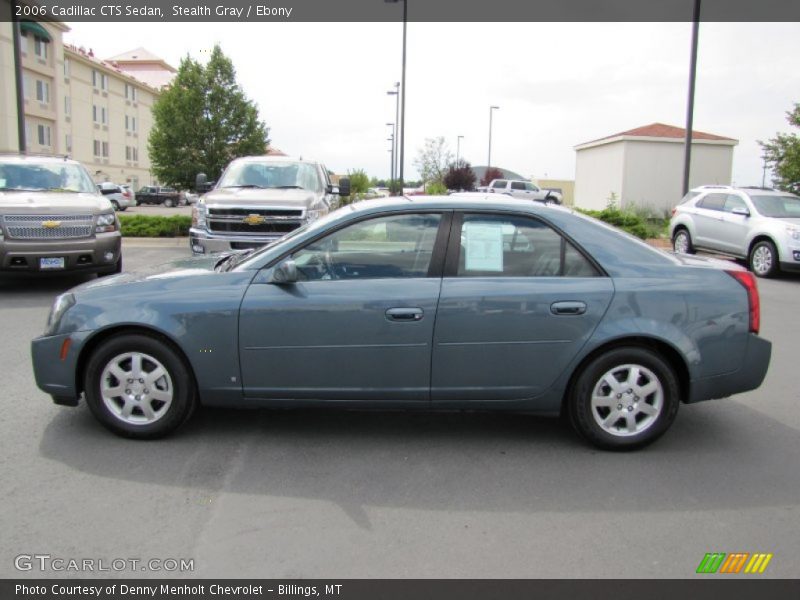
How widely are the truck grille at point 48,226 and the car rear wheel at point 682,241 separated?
12397 millimetres

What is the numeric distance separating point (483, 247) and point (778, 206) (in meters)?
12.0

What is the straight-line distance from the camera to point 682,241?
52.4ft

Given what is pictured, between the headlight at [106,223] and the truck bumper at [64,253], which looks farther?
the headlight at [106,223]

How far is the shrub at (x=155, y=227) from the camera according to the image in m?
17.1

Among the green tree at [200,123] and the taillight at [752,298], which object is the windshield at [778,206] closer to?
the taillight at [752,298]

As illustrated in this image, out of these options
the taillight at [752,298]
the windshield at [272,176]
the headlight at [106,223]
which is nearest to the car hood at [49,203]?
the headlight at [106,223]

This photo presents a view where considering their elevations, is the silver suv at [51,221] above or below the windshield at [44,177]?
below

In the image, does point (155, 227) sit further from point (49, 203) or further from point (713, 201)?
point (713, 201)

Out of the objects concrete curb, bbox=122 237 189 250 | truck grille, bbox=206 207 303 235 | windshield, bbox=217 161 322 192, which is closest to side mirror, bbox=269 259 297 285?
truck grille, bbox=206 207 303 235

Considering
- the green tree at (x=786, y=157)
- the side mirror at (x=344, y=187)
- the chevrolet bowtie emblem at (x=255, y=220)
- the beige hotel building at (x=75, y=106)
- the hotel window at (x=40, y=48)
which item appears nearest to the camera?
the chevrolet bowtie emblem at (x=255, y=220)

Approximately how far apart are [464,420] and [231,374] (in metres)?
1.71

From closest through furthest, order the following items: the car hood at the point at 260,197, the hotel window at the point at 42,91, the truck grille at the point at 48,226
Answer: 1. the truck grille at the point at 48,226
2. the car hood at the point at 260,197
3. the hotel window at the point at 42,91

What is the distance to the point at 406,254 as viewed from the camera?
4398 millimetres
